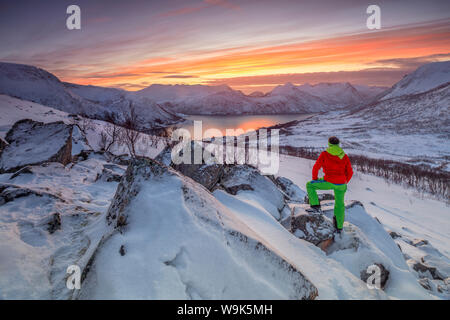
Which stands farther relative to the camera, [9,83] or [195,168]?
[9,83]

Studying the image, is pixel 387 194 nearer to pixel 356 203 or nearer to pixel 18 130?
pixel 356 203

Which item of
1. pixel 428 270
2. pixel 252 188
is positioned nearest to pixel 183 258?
pixel 252 188

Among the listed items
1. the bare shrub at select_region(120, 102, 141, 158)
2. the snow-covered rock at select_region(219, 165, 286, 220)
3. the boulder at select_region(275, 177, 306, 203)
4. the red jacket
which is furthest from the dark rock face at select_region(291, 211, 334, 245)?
the bare shrub at select_region(120, 102, 141, 158)

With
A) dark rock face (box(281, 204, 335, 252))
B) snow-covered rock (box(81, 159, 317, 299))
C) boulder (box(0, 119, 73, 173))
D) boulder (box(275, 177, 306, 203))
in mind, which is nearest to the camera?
snow-covered rock (box(81, 159, 317, 299))

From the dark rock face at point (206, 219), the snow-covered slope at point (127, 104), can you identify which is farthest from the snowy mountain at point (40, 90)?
the dark rock face at point (206, 219)

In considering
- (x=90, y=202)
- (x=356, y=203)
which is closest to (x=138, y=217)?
(x=90, y=202)

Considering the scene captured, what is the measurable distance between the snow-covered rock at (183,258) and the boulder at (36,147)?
8.13m

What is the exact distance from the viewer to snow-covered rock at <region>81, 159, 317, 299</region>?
254 cm

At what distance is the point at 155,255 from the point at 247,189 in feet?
16.9

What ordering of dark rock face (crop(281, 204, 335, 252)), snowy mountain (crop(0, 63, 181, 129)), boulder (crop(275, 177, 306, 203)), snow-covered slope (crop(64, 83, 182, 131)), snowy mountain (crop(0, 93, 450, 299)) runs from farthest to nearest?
snow-covered slope (crop(64, 83, 182, 131)) → snowy mountain (crop(0, 63, 181, 129)) → boulder (crop(275, 177, 306, 203)) → dark rock face (crop(281, 204, 335, 252)) → snowy mountain (crop(0, 93, 450, 299))

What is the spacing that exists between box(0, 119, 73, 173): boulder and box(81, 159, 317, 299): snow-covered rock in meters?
8.13

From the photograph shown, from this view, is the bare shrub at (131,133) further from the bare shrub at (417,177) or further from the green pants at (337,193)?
the bare shrub at (417,177)

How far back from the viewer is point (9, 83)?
4183 inches

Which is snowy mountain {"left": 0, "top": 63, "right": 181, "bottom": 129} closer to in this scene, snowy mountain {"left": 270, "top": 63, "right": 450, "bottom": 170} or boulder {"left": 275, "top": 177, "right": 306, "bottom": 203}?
snowy mountain {"left": 270, "top": 63, "right": 450, "bottom": 170}
